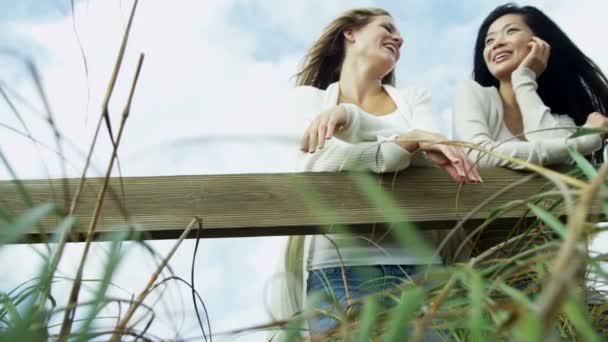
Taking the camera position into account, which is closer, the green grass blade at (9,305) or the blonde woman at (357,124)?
the green grass blade at (9,305)

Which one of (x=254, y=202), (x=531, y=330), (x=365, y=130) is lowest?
(x=254, y=202)

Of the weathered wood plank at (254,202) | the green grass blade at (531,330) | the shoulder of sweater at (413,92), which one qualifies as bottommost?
the weathered wood plank at (254,202)

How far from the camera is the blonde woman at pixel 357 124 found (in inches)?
55.7

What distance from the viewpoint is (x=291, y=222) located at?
4.85 ft

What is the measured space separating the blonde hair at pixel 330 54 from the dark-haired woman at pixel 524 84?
271mm

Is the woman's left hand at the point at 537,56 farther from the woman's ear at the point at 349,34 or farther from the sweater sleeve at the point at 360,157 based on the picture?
the sweater sleeve at the point at 360,157

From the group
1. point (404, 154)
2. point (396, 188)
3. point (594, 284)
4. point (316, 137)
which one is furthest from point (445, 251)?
point (594, 284)

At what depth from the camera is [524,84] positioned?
2.03 m

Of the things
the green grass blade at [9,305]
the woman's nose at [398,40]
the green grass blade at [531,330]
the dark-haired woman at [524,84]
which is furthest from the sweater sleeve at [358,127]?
the green grass blade at [531,330]

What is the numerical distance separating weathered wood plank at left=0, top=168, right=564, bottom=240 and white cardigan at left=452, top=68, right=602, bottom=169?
20 cm

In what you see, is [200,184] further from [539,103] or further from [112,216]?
[539,103]

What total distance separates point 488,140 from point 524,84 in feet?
0.94

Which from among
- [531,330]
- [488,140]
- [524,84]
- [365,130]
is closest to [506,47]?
[524,84]

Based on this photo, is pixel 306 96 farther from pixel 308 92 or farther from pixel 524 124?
pixel 524 124
